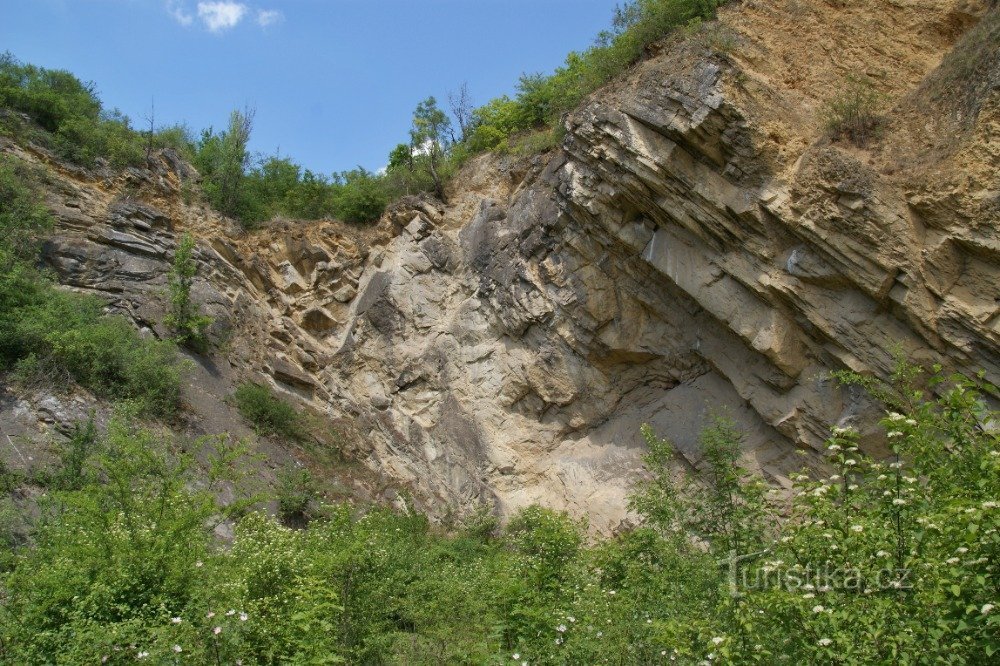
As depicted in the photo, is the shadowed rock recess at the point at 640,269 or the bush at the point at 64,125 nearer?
the shadowed rock recess at the point at 640,269

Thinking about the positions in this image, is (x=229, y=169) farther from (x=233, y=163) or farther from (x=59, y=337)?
(x=59, y=337)

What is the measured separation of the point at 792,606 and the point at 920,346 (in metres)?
8.82

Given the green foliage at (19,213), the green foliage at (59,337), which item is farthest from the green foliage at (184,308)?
the green foliage at (19,213)

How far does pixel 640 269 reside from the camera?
14.1 meters

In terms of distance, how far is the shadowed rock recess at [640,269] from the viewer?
35.8 ft

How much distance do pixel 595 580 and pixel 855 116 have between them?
374 inches

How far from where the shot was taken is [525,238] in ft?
51.5

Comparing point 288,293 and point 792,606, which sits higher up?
point 288,293

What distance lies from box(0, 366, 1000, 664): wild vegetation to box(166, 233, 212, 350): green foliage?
23.0 ft

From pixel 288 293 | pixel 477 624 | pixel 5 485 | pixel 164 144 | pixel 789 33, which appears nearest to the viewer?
pixel 477 624

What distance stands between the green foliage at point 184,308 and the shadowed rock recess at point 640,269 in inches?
17.9

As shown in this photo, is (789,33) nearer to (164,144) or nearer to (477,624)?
(477,624)

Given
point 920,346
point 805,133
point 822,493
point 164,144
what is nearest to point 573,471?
point 920,346

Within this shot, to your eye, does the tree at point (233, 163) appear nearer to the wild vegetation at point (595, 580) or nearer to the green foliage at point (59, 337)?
the green foliage at point (59, 337)
